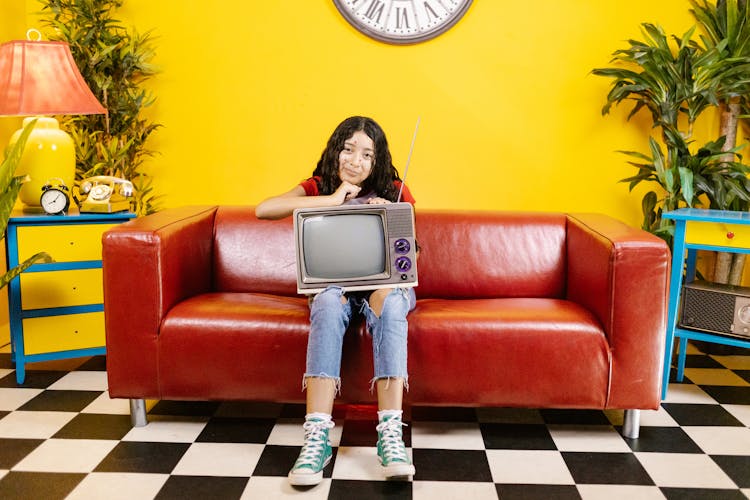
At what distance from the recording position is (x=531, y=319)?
2090 mm

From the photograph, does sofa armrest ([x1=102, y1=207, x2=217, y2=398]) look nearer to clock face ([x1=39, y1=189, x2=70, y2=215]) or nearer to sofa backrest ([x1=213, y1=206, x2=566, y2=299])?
sofa backrest ([x1=213, y1=206, x2=566, y2=299])

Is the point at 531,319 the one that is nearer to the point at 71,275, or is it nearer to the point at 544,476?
the point at 544,476

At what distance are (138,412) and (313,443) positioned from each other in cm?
67

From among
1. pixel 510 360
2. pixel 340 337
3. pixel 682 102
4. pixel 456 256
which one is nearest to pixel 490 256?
pixel 456 256

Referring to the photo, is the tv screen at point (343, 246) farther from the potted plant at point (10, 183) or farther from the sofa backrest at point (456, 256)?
the potted plant at point (10, 183)

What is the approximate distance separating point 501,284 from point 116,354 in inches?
51.9

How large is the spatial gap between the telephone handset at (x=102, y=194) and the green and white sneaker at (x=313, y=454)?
1286 millimetres

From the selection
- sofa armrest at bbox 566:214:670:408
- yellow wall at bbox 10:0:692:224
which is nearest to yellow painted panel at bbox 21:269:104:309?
yellow wall at bbox 10:0:692:224

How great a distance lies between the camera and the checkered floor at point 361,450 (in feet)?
5.93

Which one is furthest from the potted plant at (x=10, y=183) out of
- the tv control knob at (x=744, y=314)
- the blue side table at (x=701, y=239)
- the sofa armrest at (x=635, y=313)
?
the tv control knob at (x=744, y=314)

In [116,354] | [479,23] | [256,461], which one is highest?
[479,23]

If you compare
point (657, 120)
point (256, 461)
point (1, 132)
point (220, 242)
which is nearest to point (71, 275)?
point (220, 242)

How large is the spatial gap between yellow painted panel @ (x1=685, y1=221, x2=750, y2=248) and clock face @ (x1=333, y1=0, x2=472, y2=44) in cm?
137

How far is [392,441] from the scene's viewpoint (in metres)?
1.85
